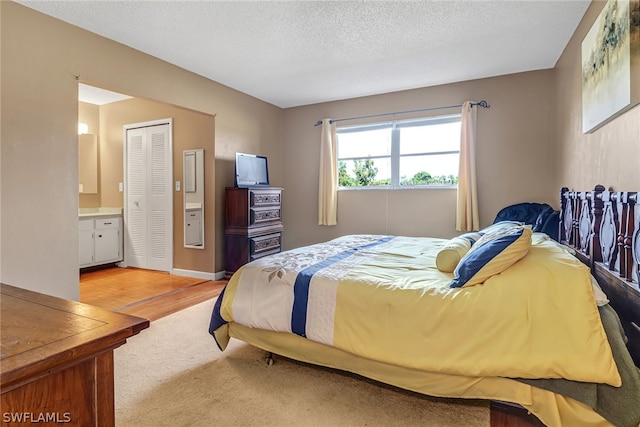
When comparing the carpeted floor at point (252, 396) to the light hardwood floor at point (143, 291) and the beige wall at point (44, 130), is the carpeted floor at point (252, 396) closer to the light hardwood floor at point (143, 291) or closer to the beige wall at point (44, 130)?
the light hardwood floor at point (143, 291)

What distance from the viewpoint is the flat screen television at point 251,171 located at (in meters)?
4.32

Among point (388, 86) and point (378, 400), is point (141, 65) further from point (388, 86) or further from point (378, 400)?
point (378, 400)

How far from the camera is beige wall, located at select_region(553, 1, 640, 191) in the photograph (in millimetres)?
1752

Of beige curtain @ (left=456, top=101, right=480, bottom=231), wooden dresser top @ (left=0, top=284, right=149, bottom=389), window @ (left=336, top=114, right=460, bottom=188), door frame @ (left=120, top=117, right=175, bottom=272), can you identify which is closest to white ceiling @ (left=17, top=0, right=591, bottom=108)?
beige curtain @ (left=456, top=101, right=480, bottom=231)

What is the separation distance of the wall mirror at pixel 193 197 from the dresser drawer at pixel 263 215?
0.71 m

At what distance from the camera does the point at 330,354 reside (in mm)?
1825

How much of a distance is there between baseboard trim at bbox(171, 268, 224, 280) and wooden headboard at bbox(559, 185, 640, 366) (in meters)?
3.85

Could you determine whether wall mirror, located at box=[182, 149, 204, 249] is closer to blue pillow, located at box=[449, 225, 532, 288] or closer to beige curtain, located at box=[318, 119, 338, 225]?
beige curtain, located at box=[318, 119, 338, 225]

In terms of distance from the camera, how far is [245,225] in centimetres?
424

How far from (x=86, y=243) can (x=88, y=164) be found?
1.37 m

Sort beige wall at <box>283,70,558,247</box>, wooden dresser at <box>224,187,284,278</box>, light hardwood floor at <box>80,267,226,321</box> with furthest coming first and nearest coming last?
1. wooden dresser at <box>224,187,284,278</box>
2. beige wall at <box>283,70,558,247</box>
3. light hardwood floor at <box>80,267,226,321</box>

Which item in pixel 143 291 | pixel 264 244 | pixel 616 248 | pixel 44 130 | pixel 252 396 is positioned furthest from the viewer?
pixel 264 244

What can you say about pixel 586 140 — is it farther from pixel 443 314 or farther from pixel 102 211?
pixel 102 211

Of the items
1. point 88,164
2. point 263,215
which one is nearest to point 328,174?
point 263,215
